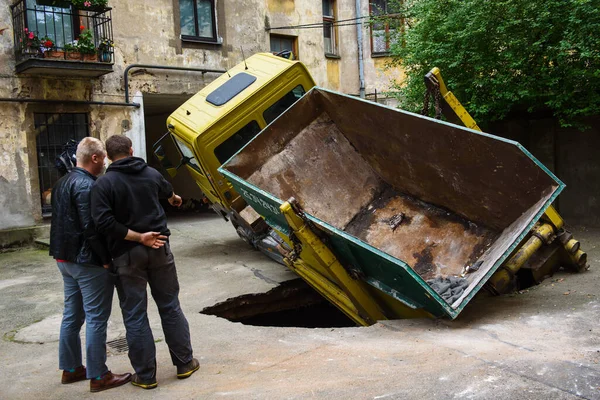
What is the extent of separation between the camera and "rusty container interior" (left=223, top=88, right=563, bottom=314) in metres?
5.36

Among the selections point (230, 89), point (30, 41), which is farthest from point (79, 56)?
point (230, 89)

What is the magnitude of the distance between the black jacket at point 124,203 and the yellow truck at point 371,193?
4.47 ft

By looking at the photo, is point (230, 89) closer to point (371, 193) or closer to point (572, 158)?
point (371, 193)

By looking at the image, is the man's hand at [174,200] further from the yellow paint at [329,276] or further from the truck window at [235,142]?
the truck window at [235,142]

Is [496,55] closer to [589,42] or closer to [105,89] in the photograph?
[589,42]

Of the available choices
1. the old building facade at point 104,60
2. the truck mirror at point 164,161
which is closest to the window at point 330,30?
the old building facade at point 104,60

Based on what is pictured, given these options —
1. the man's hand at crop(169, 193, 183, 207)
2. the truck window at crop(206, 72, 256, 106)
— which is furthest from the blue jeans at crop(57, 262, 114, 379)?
the truck window at crop(206, 72, 256, 106)

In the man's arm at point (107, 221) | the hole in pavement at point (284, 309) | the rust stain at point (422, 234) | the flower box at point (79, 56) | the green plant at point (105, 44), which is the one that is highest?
the green plant at point (105, 44)

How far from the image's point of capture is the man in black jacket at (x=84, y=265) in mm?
3744

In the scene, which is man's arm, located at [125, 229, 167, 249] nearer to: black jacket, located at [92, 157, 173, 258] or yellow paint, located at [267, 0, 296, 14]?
black jacket, located at [92, 157, 173, 258]

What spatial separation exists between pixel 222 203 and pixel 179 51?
20.8 ft

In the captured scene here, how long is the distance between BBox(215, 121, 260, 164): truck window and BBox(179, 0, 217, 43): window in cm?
634

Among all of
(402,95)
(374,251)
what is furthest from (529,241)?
(402,95)

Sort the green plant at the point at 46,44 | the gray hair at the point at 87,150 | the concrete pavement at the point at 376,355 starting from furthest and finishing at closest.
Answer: the green plant at the point at 46,44 < the gray hair at the point at 87,150 < the concrete pavement at the point at 376,355
